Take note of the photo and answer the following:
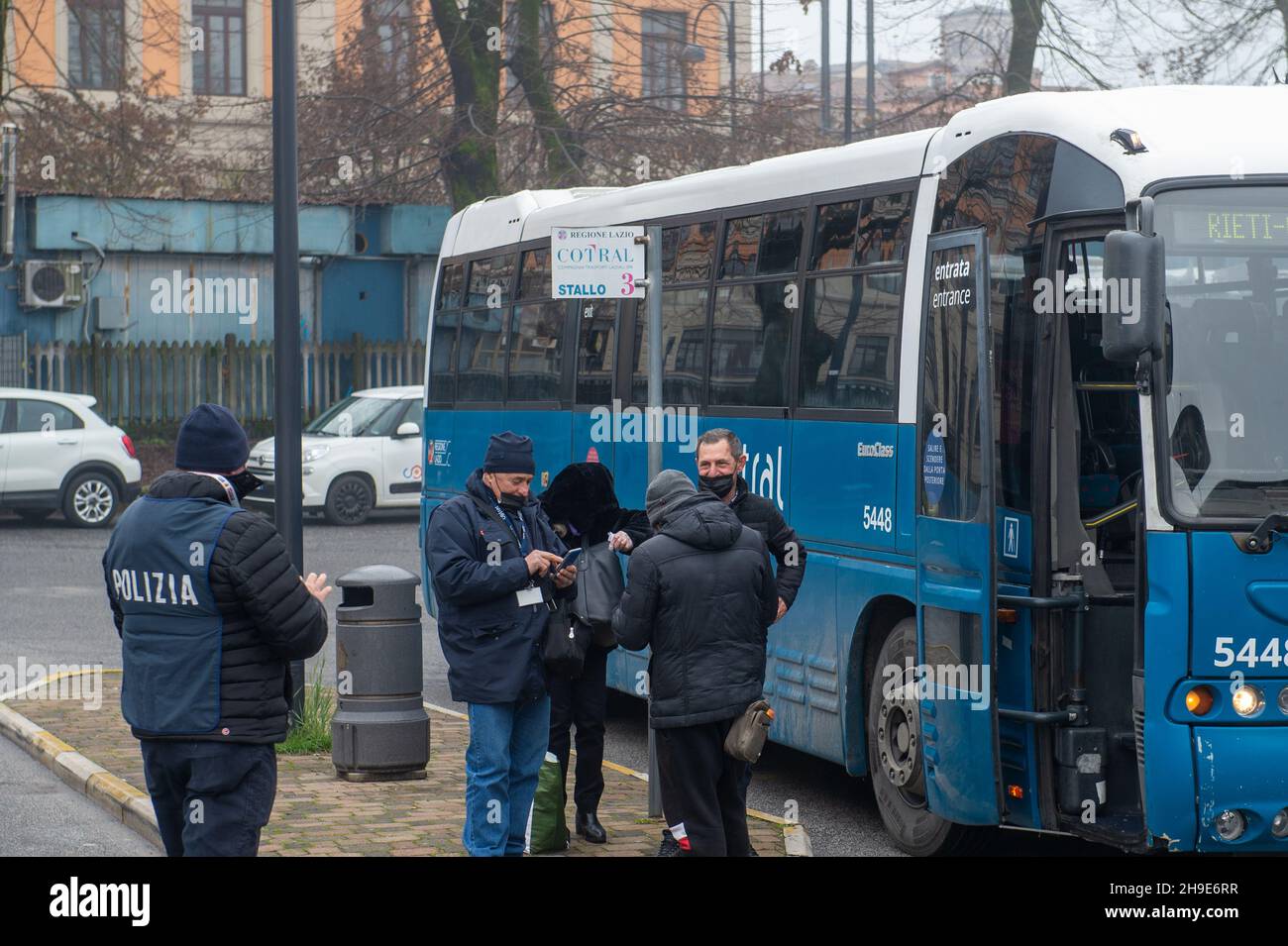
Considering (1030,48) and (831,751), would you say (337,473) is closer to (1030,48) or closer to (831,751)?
(1030,48)

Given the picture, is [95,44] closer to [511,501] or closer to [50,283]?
[50,283]

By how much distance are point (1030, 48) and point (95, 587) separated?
16108mm

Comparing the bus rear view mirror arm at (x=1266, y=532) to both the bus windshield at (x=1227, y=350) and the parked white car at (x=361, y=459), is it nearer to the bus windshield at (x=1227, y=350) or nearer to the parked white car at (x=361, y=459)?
the bus windshield at (x=1227, y=350)

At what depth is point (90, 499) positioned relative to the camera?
23266 mm

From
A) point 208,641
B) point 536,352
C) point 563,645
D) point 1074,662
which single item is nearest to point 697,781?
point 563,645

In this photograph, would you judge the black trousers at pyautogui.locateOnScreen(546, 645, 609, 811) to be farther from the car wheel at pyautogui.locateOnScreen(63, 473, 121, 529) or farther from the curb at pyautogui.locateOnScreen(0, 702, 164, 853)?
the car wheel at pyautogui.locateOnScreen(63, 473, 121, 529)

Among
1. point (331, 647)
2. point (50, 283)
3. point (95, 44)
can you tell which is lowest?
point (331, 647)

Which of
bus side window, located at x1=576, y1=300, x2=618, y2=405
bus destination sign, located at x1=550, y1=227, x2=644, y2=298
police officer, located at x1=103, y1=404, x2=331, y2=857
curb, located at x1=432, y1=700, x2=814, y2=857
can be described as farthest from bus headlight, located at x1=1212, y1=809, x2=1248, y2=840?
bus side window, located at x1=576, y1=300, x2=618, y2=405

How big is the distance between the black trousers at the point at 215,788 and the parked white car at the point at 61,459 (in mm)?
17863

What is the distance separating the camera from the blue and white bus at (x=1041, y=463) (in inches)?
264

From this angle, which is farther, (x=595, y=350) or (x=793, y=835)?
(x=595, y=350)

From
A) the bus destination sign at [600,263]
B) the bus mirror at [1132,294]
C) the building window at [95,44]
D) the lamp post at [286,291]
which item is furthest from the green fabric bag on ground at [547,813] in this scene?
the building window at [95,44]

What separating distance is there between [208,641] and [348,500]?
18.8 m

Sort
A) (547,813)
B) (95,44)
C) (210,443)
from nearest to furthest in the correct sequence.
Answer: (210,443) → (547,813) → (95,44)
